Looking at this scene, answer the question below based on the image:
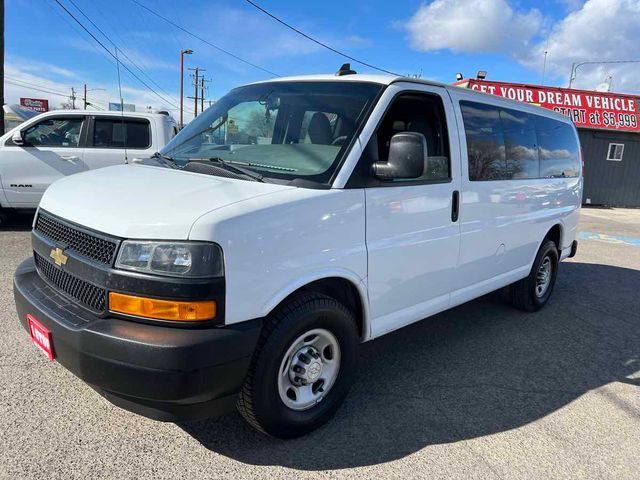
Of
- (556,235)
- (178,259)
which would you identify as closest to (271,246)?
(178,259)

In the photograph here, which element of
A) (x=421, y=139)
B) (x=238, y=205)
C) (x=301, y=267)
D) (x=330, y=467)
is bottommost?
(x=330, y=467)

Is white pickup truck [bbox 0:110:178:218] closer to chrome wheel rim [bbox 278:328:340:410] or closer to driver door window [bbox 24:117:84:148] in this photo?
driver door window [bbox 24:117:84:148]

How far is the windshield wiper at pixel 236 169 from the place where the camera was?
275 cm

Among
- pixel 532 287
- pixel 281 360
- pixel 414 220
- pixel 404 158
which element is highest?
pixel 404 158

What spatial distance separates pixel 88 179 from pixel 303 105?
1469 mm

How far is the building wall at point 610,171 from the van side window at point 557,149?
50.8 ft

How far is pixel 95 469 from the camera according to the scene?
7.95 ft

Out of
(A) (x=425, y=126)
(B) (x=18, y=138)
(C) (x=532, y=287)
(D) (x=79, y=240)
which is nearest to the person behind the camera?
(D) (x=79, y=240)

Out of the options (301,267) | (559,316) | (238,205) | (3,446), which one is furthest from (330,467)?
(559,316)

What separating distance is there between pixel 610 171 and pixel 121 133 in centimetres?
1924

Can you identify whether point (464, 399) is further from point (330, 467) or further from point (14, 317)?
point (14, 317)

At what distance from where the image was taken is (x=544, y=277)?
552 centimetres

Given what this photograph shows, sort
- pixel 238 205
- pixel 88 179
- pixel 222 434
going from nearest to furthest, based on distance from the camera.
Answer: pixel 238 205
pixel 222 434
pixel 88 179

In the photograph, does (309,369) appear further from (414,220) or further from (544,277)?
(544,277)
